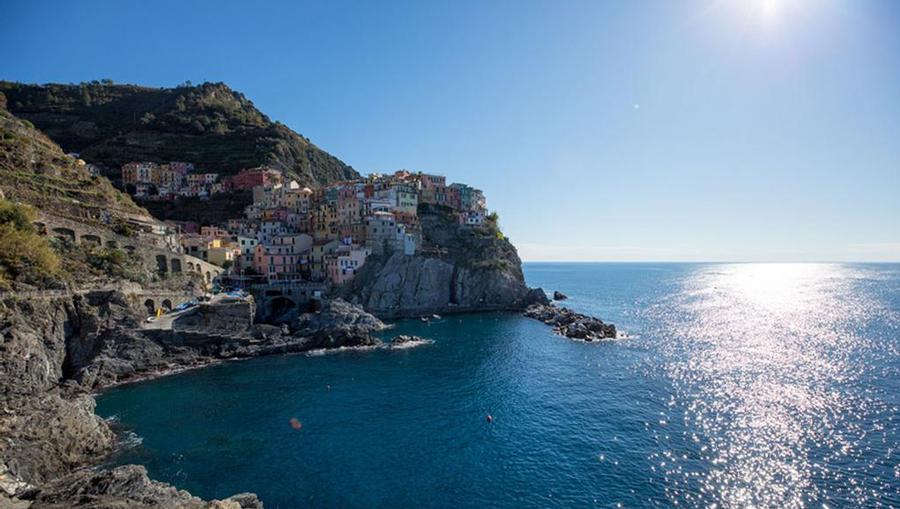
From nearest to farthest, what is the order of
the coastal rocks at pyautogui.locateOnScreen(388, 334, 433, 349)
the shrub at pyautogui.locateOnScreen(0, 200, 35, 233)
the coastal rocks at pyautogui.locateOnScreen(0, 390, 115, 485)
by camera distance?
the coastal rocks at pyautogui.locateOnScreen(0, 390, 115, 485)
the shrub at pyautogui.locateOnScreen(0, 200, 35, 233)
the coastal rocks at pyautogui.locateOnScreen(388, 334, 433, 349)

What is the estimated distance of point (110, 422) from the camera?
3288 centimetres

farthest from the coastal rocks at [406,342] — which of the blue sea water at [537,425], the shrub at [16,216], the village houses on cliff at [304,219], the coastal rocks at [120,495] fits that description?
the shrub at [16,216]

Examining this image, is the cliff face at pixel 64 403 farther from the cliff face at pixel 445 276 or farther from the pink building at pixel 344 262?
the cliff face at pixel 445 276

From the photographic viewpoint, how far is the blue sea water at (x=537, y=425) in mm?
24234

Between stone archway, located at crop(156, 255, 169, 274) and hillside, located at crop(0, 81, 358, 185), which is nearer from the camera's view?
stone archway, located at crop(156, 255, 169, 274)

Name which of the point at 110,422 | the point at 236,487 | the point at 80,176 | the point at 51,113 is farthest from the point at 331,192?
the point at 51,113

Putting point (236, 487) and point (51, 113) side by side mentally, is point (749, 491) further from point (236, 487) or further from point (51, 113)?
point (51, 113)

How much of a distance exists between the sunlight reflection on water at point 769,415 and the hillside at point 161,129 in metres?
111

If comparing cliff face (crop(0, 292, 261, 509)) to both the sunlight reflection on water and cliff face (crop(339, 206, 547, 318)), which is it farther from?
cliff face (crop(339, 206, 547, 318))

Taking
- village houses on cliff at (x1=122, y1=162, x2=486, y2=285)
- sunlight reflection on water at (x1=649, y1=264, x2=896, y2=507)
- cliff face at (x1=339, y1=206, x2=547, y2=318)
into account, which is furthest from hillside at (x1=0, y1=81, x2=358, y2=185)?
sunlight reflection on water at (x1=649, y1=264, x2=896, y2=507)

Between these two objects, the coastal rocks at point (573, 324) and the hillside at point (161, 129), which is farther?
the hillside at point (161, 129)

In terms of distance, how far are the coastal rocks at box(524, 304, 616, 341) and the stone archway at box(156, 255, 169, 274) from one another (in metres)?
59.0

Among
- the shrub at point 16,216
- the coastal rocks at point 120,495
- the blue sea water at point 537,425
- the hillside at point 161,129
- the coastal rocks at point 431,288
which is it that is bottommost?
the blue sea water at point 537,425

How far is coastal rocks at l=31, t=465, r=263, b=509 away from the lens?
17406 millimetres
